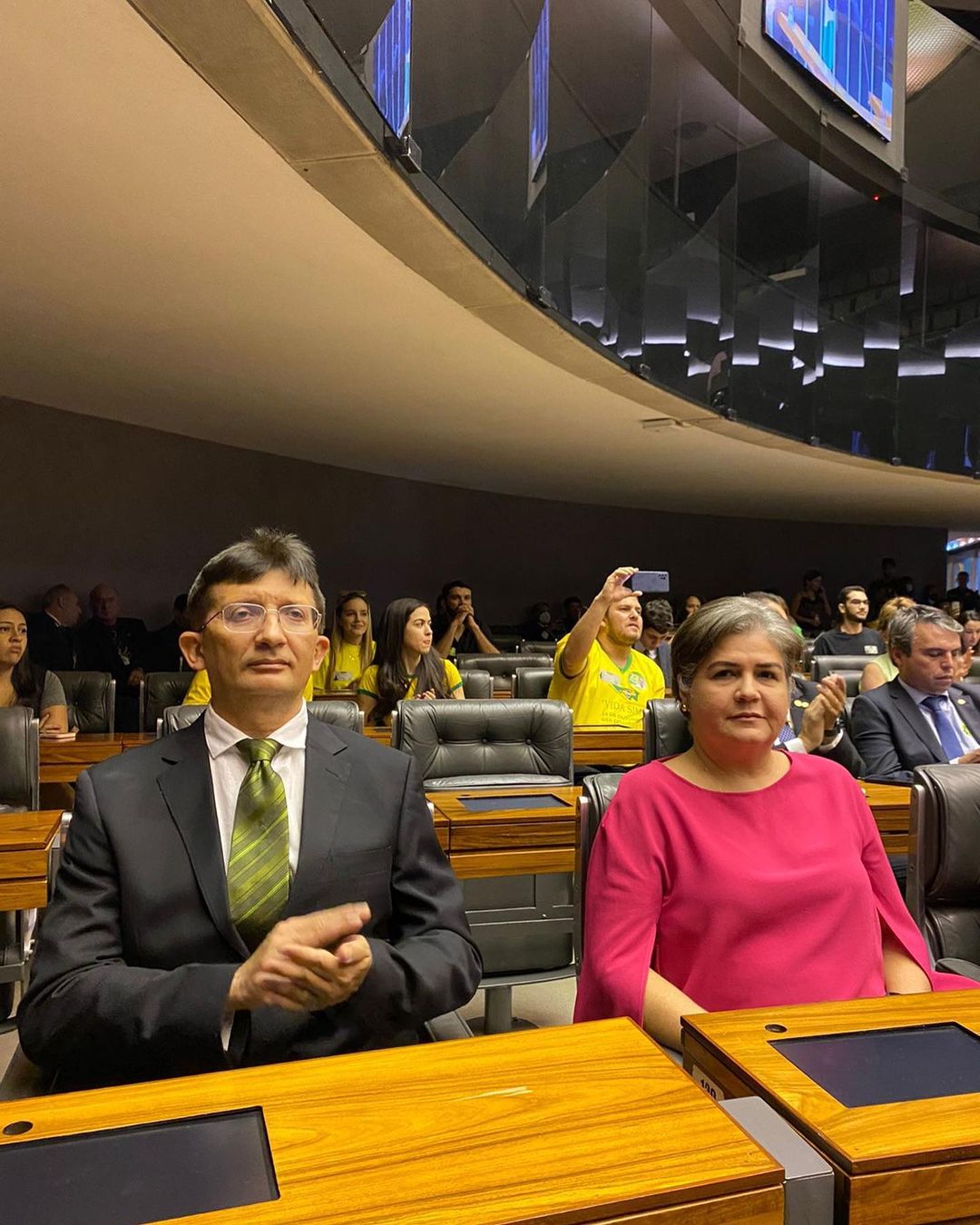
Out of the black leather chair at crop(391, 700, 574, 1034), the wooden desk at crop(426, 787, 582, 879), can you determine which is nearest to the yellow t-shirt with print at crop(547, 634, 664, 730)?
the black leather chair at crop(391, 700, 574, 1034)

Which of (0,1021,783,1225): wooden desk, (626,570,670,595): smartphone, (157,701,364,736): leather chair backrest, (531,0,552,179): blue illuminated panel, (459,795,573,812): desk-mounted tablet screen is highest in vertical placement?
(531,0,552,179): blue illuminated panel

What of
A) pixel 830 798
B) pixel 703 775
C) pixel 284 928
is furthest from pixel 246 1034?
pixel 830 798

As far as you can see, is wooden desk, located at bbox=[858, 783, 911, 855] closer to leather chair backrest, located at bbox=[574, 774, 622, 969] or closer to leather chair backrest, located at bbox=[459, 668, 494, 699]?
leather chair backrest, located at bbox=[574, 774, 622, 969]

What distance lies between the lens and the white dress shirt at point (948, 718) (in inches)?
130

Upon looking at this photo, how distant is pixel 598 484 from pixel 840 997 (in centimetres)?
981

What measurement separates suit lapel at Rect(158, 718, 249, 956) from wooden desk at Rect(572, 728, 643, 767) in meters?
2.68

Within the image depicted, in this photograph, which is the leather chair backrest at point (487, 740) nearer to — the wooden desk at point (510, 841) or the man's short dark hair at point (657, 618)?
the wooden desk at point (510, 841)

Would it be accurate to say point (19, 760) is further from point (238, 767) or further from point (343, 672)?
point (343, 672)

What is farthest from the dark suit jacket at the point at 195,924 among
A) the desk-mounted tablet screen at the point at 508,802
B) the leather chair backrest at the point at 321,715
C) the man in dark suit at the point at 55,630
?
the man in dark suit at the point at 55,630

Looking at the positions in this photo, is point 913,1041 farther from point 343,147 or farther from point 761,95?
point 761,95

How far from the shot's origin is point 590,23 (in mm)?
5898

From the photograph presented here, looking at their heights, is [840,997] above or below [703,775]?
below

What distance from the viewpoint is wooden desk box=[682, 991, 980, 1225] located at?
2.81 feet

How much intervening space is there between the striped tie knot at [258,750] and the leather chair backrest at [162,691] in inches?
126
